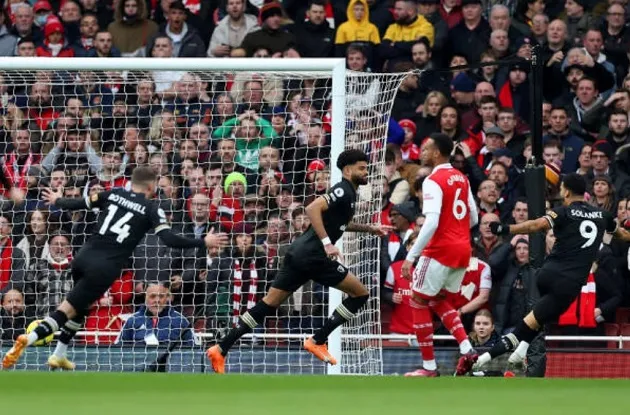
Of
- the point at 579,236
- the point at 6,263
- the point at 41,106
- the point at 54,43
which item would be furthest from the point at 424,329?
the point at 54,43

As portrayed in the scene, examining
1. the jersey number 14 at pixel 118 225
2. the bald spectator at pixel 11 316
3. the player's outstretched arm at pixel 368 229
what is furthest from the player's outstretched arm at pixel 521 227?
the bald spectator at pixel 11 316

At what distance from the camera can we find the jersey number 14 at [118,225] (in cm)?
1388

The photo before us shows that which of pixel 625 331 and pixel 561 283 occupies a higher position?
pixel 561 283

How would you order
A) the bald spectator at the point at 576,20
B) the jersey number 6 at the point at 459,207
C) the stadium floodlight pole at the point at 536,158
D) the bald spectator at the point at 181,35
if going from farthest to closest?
the bald spectator at the point at 181,35, the bald spectator at the point at 576,20, the stadium floodlight pole at the point at 536,158, the jersey number 6 at the point at 459,207

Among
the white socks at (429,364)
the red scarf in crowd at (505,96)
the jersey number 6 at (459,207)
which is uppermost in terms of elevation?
the red scarf in crowd at (505,96)

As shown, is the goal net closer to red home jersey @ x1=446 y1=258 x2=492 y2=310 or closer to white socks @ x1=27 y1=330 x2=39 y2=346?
red home jersey @ x1=446 y1=258 x2=492 y2=310

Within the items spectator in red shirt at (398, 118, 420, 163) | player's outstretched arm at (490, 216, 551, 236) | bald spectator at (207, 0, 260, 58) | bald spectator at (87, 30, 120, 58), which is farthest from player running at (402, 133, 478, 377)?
bald spectator at (87, 30, 120, 58)

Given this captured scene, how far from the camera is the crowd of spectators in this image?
643 inches

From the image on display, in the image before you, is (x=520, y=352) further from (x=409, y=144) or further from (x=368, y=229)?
(x=409, y=144)

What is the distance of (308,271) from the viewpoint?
14.1 m

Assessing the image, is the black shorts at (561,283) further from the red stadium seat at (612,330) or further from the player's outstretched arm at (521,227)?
the red stadium seat at (612,330)

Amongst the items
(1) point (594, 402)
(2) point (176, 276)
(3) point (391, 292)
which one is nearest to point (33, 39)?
(2) point (176, 276)

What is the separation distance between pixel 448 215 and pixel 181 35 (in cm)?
741

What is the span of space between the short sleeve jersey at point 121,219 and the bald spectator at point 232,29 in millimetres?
6633
